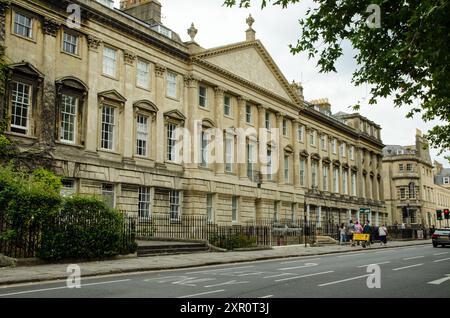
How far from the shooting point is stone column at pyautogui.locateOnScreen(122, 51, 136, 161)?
27.8m

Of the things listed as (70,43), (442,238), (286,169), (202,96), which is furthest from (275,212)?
(70,43)

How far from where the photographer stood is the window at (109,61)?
1079 inches

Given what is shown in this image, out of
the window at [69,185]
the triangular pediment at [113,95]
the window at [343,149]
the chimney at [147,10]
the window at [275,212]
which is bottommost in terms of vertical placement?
the window at [275,212]

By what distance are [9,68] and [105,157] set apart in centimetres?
705

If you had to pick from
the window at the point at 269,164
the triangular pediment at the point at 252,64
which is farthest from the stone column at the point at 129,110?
the window at the point at 269,164

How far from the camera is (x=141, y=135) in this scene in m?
29.4

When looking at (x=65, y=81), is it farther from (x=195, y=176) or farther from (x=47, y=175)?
(x=195, y=176)

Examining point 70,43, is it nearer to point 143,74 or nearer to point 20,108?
point 20,108

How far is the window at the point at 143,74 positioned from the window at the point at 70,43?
463cm

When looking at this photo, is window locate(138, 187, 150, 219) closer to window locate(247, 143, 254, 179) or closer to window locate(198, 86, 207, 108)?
window locate(198, 86, 207, 108)

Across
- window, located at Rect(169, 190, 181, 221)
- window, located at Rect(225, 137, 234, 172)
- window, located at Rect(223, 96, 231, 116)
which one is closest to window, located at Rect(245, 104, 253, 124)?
window, located at Rect(223, 96, 231, 116)

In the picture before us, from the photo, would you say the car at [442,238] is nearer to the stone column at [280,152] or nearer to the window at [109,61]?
the stone column at [280,152]

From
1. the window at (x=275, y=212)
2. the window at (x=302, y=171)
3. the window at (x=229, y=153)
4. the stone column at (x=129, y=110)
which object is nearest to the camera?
the stone column at (x=129, y=110)

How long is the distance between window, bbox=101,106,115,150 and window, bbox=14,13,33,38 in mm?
5691
